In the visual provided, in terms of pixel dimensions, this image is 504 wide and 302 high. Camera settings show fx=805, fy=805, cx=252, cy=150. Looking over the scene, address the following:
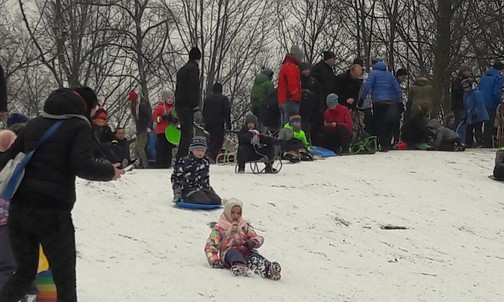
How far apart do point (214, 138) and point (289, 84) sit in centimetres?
186

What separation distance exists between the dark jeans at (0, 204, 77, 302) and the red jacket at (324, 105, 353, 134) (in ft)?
38.7

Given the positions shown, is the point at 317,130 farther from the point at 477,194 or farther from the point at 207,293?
the point at 207,293

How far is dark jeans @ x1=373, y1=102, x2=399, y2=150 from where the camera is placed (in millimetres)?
16906

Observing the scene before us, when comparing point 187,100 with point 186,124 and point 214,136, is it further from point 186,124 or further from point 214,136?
point 214,136

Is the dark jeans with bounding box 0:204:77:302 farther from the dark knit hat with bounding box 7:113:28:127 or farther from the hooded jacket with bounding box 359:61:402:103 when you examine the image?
the hooded jacket with bounding box 359:61:402:103

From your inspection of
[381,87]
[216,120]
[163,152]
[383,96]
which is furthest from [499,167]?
[163,152]

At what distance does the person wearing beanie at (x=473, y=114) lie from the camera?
17766 mm

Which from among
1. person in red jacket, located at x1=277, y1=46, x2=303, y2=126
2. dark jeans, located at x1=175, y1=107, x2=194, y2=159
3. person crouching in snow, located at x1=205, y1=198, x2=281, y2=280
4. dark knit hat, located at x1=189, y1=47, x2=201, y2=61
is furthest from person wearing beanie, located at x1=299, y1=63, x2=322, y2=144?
person crouching in snow, located at x1=205, y1=198, x2=281, y2=280

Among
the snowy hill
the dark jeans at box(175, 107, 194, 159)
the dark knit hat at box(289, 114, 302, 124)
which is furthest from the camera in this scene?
the dark knit hat at box(289, 114, 302, 124)

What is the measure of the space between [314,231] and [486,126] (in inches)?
387

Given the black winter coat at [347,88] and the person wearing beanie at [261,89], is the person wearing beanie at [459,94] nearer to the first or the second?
the black winter coat at [347,88]

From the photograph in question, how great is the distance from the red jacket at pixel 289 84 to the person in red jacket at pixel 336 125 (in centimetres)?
123

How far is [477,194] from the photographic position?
44.8 feet

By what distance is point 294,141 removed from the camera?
50.4ft
